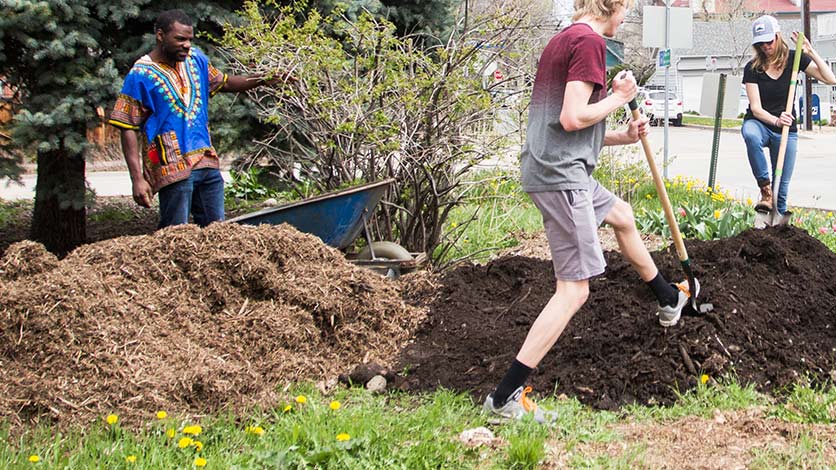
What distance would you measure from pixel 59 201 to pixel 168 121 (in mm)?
2423

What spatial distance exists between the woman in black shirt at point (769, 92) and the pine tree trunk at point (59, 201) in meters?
5.71

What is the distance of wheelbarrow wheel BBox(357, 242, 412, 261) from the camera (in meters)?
6.22

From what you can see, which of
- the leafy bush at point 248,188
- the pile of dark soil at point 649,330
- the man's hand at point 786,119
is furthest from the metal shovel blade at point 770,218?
the leafy bush at point 248,188

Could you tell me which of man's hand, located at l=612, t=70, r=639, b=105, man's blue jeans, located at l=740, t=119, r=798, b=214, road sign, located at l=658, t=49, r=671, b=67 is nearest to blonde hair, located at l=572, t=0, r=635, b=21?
man's hand, located at l=612, t=70, r=639, b=105

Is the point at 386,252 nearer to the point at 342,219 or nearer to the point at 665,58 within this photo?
the point at 342,219

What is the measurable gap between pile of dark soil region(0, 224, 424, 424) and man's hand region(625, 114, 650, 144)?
170 cm

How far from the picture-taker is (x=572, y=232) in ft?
12.1

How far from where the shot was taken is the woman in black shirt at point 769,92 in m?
7.85

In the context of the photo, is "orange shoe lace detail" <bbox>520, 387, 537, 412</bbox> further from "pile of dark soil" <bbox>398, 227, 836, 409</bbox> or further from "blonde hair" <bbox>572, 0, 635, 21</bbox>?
"blonde hair" <bbox>572, 0, 635, 21</bbox>

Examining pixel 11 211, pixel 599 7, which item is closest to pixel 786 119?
pixel 599 7

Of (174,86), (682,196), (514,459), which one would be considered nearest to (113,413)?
(514,459)

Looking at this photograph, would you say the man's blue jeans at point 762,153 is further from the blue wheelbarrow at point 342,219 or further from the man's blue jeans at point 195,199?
the man's blue jeans at point 195,199

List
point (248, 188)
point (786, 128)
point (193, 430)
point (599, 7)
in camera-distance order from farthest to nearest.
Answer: point (248, 188) < point (786, 128) < point (599, 7) < point (193, 430)

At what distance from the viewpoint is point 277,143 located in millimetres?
7664
